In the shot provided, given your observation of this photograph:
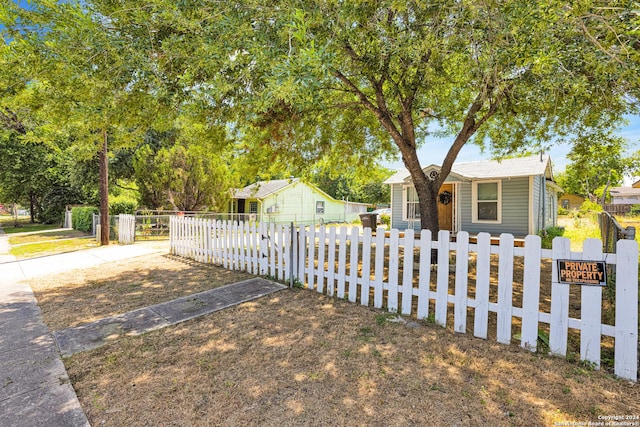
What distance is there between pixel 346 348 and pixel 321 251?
194cm

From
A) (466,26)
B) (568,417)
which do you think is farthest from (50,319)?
(466,26)

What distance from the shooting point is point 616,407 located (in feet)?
7.02

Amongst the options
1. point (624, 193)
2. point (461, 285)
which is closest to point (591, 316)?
point (461, 285)

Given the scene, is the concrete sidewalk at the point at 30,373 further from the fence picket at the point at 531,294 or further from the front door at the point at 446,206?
the front door at the point at 446,206

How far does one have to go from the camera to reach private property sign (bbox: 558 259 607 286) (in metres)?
2.61

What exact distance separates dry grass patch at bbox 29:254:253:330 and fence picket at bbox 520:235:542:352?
4.40 meters

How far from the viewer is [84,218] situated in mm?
15977

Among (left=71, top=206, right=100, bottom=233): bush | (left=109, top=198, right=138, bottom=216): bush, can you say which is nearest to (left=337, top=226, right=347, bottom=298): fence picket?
(left=71, top=206, right=100, bottom=233): bush

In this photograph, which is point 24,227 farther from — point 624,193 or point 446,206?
point 624,193

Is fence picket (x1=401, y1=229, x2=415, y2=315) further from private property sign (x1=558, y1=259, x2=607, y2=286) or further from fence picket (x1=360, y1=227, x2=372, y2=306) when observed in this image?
private property sign (x1=558, y1=259, x2=607, y2=286)

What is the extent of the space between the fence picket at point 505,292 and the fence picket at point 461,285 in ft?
1.11

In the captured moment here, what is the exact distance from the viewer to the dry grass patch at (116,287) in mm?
4191

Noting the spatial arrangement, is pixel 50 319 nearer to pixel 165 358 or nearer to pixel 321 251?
pixel 165 358

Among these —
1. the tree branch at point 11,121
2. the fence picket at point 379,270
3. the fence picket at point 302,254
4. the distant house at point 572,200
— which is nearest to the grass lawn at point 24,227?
the tree branch at point 11,121
